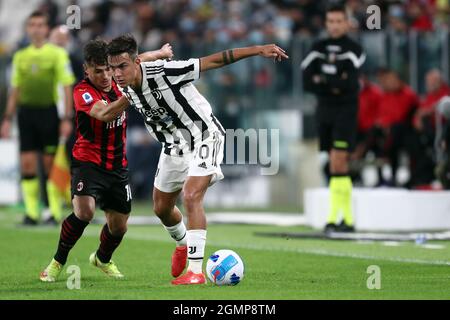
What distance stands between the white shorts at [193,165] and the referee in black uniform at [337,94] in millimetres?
4427

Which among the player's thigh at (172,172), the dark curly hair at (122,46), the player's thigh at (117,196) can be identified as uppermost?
the dark curly hair at (122,46)

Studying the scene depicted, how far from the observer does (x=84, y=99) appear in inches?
371

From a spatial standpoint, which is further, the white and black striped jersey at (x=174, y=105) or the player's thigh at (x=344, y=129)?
the player's thigh at (x=344, y=129)

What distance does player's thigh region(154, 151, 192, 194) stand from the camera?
945 cm

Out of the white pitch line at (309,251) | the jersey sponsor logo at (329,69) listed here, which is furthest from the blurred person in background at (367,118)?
the white pitch line at (309,251)

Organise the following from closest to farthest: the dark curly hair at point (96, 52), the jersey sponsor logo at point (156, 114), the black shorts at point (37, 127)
Result: the jersey sponsor logo at point (156, 114) → the dark curly hair at point (96, 52) → the black shorts at point (37, 127)

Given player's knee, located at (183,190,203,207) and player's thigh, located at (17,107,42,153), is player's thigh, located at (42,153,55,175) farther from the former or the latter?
player's knee, located at (183,190,203,207)

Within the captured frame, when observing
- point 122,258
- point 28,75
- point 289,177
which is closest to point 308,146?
point 289,177

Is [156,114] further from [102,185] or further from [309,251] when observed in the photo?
[309,251]

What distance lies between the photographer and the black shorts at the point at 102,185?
9.43 m

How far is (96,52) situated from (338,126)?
5065 mm

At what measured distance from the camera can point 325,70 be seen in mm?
13898

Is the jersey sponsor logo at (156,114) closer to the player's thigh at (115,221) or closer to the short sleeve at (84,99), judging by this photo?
the short sleeve at (84,99)
